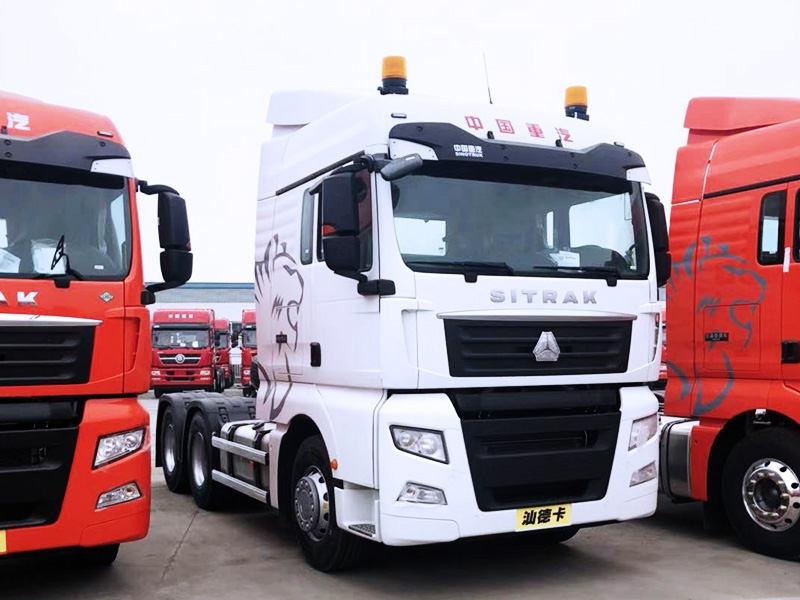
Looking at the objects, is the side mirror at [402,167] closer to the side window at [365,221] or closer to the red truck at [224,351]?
the side window at [365,221]

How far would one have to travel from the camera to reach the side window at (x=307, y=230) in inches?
249

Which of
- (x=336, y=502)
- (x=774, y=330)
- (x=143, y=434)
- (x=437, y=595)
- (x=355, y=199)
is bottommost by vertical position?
(x=437, y=595)

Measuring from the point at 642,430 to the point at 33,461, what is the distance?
3.95 m

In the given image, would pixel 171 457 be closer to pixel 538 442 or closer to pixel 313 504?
pixel 313 504

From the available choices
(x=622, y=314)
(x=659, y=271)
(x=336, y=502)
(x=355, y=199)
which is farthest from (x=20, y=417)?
(x=659, y=271)

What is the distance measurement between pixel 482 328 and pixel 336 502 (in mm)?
1462

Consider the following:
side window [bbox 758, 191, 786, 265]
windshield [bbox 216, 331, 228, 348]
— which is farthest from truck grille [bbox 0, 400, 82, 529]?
windshield [bbox 216, 331, 228, 348]

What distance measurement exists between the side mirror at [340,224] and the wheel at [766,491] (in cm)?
349

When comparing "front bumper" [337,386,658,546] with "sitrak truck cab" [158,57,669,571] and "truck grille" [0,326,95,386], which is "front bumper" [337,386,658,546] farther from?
"truck grille" [0,326,95,386]

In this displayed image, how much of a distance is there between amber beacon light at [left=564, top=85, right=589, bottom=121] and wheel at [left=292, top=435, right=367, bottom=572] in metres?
3.15

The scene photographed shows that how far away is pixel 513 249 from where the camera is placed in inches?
226

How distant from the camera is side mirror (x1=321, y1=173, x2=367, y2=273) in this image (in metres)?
5.32

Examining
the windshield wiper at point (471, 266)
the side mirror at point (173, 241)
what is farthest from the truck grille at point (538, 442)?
the side mirror at point (173, 241)

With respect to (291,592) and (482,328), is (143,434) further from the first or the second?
(482,328)
